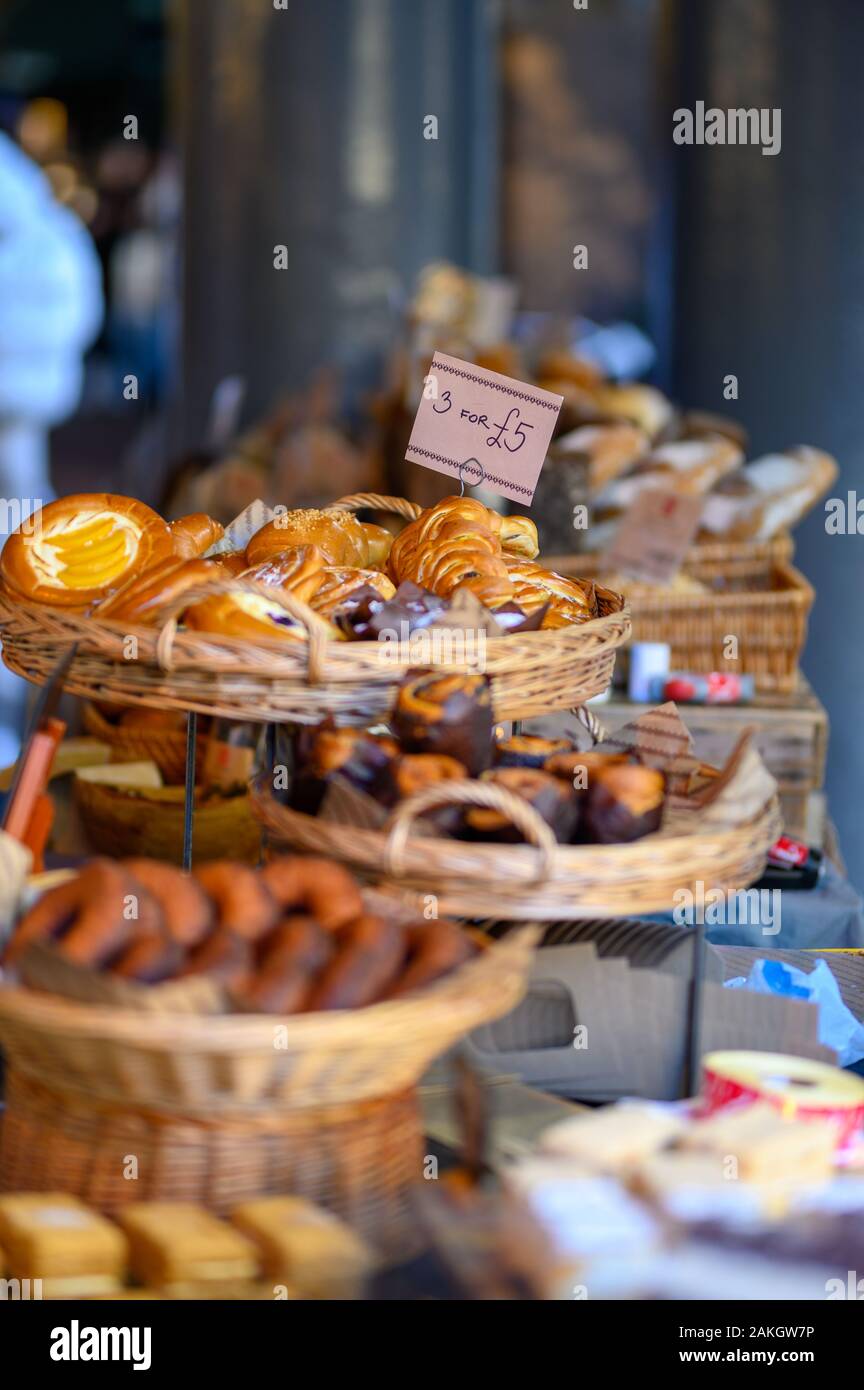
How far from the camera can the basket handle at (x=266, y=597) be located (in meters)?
1.47

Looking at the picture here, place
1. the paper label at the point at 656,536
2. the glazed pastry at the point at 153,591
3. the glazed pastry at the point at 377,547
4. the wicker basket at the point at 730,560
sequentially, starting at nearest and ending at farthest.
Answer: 1. the glazed pastry at the point at 153,591
2. the glazed pastry at the point at 377,547
3. the paper label at the point at 656,536
4. the wicker basket at the point at 730,560

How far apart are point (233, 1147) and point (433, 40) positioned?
17.8 ft

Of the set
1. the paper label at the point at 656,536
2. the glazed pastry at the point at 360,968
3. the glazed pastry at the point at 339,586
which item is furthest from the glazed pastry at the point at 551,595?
the paper label at the point at 656,536

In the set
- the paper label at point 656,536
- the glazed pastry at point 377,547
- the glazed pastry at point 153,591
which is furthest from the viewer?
the paper label at point 656,536

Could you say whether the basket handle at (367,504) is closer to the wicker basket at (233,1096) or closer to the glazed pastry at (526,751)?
the glazed pastry at (526,751)

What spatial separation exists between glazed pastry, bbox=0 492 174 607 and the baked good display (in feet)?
1.71

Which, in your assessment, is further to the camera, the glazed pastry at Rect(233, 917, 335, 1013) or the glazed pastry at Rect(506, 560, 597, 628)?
the glazed pastry at Rect(506, 560, 597, 628)

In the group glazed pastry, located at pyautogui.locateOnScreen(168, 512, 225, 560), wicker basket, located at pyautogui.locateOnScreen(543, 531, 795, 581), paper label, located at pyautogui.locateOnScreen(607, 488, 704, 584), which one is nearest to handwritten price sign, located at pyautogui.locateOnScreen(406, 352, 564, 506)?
glazed pastry, located at pyautogui.locateOnScreen(168, 512, 225, 560)

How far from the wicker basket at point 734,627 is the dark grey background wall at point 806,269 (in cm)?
75

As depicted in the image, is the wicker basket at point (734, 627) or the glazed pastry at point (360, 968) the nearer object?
the glazed pastry at point (360, 968)

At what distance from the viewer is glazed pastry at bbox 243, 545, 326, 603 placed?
65.7 inches

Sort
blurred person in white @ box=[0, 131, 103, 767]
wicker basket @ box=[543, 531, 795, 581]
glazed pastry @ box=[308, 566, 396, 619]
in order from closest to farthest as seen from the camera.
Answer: glazed pastry @ box=[308, 566, 396, 619], wicker basket @ box=[543, 531, 795, 581], blurred person in white @ box=[0, 131, 103, 767]

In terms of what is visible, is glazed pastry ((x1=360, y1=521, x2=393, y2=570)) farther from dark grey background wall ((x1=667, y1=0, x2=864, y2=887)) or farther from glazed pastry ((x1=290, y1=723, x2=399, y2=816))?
dark grey background wall ((x1=667, y1=0, x2=864, y2=887))
